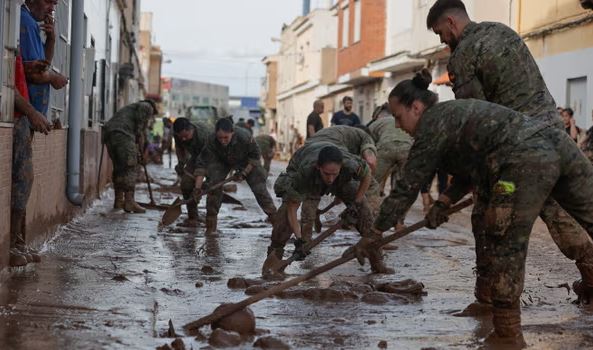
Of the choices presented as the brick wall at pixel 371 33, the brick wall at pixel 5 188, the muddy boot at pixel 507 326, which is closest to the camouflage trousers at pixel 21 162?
the brick wall at pixel 5 188

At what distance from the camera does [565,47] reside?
798 inches

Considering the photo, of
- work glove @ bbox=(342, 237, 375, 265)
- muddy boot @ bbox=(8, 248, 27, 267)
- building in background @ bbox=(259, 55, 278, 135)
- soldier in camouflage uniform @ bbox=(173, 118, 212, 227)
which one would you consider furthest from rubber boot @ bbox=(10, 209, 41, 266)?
building in background @ bbox=(259, 55, 278, 135)

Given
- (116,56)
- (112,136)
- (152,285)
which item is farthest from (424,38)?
(152,285)

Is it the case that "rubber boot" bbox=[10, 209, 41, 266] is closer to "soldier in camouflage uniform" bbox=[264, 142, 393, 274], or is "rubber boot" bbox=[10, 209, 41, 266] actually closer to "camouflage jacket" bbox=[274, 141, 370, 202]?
"soldier in camouflage uniform" bbox=[264, 142, 393, 274]

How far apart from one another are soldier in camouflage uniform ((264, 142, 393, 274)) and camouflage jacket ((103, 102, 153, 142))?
6.15 m

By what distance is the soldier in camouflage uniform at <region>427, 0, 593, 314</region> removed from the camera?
6504 millimetres

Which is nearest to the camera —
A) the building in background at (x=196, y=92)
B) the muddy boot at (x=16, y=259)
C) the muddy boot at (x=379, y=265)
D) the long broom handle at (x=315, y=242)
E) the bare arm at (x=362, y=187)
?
the long broom handle at (x=315, y=242)

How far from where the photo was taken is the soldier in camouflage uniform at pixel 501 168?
5.43 meters

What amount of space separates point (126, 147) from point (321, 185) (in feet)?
22.2

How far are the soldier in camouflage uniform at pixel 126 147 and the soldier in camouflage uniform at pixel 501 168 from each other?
9110mm

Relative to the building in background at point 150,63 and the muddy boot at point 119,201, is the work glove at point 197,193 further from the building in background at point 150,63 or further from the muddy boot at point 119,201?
the building in background at point 150,63

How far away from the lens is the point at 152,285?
24.3ft

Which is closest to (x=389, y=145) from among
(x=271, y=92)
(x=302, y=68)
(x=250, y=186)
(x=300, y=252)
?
(x=250, y=186)

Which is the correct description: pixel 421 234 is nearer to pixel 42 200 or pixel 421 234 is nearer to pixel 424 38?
pixel 42 200
